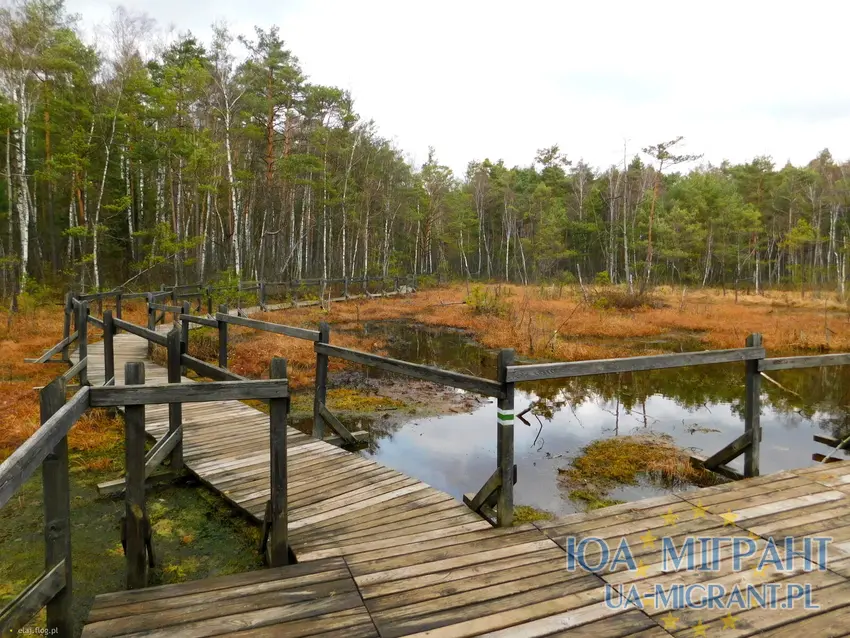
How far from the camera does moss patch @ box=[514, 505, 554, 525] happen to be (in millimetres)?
5398

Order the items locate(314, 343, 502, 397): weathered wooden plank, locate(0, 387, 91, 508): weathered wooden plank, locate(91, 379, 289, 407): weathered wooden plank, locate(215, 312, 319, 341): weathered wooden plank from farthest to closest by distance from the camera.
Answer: locate(215, 312, 319, 341): weathered wooden plank → locate(314, 343, 502, 397): weathered wooden plank → locate(91, 379, 289, 407): weathered wooden plank → locate(0, 387, 91, 508): weathered wooden plank

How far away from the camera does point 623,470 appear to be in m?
6.82

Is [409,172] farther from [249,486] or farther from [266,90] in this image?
[249,486]

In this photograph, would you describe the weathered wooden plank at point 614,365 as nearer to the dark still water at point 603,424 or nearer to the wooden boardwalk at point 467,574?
the wooden boardwalk at point 467,574

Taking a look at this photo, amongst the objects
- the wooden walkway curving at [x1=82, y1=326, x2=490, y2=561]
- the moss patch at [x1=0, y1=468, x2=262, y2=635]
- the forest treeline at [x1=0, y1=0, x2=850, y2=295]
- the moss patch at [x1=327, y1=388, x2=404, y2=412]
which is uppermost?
the forest treeline at [x1=0, y1=0, x2=850, y2=295]

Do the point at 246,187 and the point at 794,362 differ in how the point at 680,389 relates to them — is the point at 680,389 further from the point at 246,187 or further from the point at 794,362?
the point at 246,187

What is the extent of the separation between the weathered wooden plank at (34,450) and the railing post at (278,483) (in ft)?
3.54

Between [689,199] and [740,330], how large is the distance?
35292mm

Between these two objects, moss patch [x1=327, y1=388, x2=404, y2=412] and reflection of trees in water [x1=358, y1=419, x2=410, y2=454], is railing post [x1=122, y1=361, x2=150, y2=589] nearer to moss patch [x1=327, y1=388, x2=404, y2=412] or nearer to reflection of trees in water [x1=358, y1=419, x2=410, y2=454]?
reflection of trees in water [x1=358, y1=419, x2=410, y2=454]

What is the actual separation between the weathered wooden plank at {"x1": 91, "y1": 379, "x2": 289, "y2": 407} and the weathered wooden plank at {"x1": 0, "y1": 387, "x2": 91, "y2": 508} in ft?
0.39

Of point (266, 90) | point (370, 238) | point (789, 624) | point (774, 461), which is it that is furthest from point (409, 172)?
point (789, 624)

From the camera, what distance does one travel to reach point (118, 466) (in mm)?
5988

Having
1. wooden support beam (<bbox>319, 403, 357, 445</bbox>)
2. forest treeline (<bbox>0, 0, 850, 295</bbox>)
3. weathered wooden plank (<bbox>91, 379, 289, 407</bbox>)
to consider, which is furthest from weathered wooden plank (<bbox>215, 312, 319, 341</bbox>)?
forest treeline (<bbox>0, 0, 850, 295</bbox>)

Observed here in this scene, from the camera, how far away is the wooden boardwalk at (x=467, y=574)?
251cm
